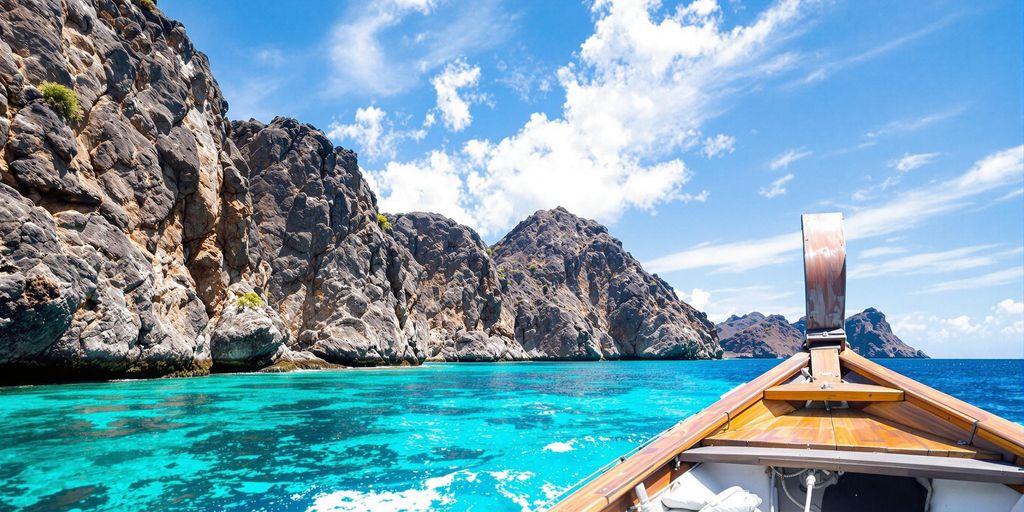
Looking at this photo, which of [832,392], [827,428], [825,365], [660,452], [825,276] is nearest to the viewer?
[660,452]

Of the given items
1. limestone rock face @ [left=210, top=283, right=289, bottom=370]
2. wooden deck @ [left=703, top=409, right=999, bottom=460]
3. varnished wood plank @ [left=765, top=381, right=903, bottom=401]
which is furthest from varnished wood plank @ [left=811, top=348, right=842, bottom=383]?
limestone rock face @ [left=210, top=283, right=289, bottom=370]

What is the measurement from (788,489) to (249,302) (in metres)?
50.7

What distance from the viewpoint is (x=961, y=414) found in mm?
4453

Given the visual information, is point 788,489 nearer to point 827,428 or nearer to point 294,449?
point 827,428

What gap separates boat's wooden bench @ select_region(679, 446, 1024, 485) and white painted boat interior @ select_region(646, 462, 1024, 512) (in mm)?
178

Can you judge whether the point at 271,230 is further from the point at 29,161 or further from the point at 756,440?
the point at 756,440

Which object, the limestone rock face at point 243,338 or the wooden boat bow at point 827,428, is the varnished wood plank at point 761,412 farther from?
the limestone rock face at point 243,338

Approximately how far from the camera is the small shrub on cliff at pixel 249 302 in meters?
46.7

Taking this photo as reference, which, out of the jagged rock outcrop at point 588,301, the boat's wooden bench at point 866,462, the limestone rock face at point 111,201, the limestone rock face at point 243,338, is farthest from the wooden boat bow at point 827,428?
the jagged rock outcrop at point 588,301

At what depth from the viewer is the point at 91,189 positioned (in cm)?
3247

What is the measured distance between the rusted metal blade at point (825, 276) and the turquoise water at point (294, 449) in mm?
6346

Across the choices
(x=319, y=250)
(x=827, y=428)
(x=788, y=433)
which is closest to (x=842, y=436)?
(x=827, y=428)

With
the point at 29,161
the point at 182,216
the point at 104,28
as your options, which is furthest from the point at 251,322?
the point at 104,28

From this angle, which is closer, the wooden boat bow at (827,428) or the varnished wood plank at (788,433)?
the wooden boat bow at (827,428)
